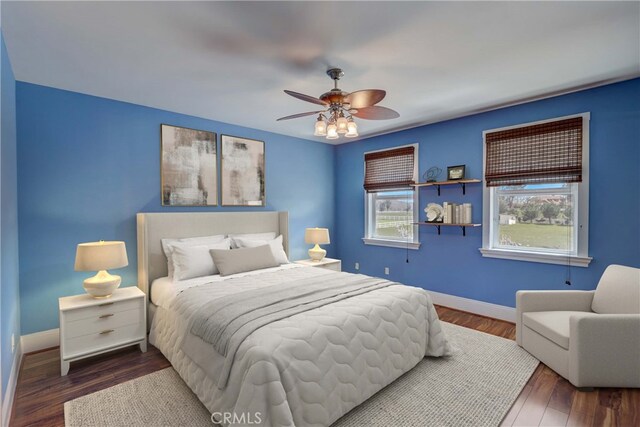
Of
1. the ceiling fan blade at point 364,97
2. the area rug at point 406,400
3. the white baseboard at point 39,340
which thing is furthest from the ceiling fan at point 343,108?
the white baseboard at point 39,340

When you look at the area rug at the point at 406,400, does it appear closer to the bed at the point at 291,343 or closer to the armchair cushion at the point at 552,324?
the bed at the point at 291,343

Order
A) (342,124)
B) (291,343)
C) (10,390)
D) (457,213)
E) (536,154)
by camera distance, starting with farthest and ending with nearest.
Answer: (457,213)
(536,154)
(342,124)
(10,390)
(291,343)

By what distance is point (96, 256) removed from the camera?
2650 millimetres

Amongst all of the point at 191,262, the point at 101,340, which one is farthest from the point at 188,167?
the point at 101,340

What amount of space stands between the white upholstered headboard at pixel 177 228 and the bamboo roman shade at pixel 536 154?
2841 millimetres

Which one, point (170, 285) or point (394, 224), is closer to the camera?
point (170, 285)

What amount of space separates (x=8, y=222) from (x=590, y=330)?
4438 mm

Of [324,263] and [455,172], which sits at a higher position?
[455,172]

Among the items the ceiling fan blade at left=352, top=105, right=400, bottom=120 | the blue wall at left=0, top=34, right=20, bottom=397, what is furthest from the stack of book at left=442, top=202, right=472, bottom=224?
the blue wall at left=0, top=34, right=20, bottom=397

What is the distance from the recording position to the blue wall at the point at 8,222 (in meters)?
2.06

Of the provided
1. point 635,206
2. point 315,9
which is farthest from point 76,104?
point 635,206

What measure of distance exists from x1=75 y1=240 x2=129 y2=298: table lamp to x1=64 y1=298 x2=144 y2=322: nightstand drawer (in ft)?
0.36

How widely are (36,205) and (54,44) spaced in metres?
1.54

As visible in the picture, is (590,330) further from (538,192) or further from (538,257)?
(538,192)
